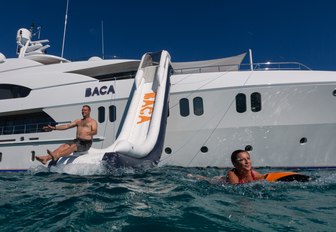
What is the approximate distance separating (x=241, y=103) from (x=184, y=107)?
1854 millimetres

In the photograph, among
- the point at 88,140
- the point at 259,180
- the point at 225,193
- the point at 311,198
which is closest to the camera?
the point at 311,198

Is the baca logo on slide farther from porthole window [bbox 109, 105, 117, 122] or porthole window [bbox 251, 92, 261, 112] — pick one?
porthole window [bbox 251, 92, 261, 112]

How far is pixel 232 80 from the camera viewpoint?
28.8 feet

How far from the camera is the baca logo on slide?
9.83 meters

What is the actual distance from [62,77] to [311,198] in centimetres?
980

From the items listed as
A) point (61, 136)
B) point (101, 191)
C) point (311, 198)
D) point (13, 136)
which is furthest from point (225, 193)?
point (13, 136)

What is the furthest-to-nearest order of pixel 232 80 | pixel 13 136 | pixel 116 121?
pixel 13 136
pixel 116 121
pixel 232 80

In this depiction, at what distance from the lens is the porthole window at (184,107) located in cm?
887

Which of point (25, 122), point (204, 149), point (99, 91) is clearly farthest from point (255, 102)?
point (25, 122)

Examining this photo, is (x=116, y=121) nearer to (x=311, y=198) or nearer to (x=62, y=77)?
(x=62, y=77)

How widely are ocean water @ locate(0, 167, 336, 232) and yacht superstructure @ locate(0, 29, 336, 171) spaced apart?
3.42 metres

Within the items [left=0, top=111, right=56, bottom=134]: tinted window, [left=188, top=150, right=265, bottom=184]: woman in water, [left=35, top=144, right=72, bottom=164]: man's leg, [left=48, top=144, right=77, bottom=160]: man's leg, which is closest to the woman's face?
[left=188, top=150, right=265, bottom=184]: woman in water

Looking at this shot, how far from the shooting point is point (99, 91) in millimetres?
9961

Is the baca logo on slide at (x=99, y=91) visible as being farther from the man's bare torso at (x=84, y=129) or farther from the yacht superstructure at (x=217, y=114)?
the man's bare torso at (x=84, y=129)
